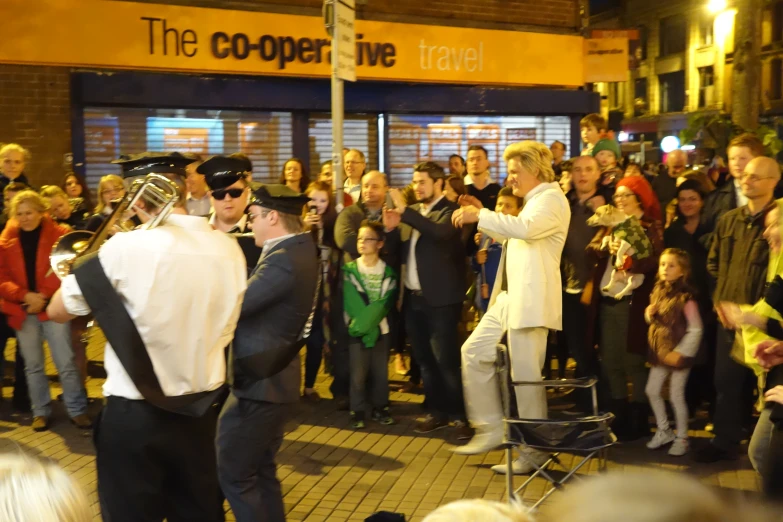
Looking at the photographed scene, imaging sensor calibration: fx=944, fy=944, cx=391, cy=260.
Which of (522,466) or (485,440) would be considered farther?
(485,440)

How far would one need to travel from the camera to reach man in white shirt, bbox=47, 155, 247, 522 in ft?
12.2

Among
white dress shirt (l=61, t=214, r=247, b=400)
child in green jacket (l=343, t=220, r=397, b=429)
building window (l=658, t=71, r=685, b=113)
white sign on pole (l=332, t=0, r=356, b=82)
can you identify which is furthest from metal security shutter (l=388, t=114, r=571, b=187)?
building window (l=658, t=71, r=685, b=113)

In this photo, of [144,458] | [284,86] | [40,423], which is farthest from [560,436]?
[284,86]

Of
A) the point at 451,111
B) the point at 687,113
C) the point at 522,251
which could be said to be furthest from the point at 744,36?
the point at 687,113

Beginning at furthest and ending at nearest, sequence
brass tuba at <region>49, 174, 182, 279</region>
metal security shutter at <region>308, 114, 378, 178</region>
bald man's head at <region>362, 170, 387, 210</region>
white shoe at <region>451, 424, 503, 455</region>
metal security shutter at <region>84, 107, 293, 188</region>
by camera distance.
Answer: metal security shutter at <region>308, 114, 378, 178</region>, metal security shutter at <region>84, 107, 293, 188</region>, bald man's head at <region>362, 170, 387, 210</region>, white shoe at <region>451, 424, 503, 455</region>, brass tuba at <region>49, 174, 182, 279</region>

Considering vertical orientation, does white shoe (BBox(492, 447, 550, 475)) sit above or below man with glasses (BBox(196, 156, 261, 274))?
below

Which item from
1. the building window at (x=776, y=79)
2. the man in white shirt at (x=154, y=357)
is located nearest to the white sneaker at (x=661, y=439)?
the man in white shirt at (x=154, y=357)

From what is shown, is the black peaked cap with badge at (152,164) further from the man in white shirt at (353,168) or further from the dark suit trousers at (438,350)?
the man in white shirt at (353,168)

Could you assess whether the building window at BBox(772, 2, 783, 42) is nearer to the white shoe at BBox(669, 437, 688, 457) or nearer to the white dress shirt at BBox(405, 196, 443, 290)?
the white dress shirt at BBox(405, 196, 443, 290)

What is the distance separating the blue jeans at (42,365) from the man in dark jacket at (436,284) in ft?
9.18

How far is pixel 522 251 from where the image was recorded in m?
6.42

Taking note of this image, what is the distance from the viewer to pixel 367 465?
6746 mm

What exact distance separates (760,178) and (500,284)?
1.88 meters

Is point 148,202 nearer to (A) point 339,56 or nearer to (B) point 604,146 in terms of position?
(A) point 339,56
